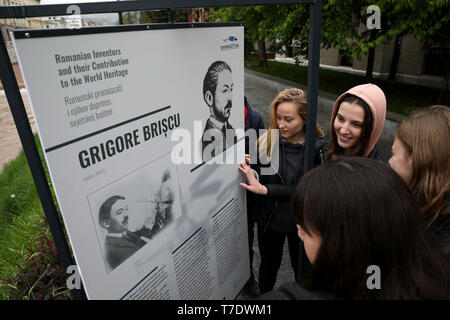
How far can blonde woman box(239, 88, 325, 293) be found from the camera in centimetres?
190

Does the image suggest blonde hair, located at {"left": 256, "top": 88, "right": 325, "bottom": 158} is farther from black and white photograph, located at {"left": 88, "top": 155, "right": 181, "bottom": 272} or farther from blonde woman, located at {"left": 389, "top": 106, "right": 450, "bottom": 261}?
black and white photograph, located at {"left": 88, "top": 155, "right": 181, "bottom": 272}

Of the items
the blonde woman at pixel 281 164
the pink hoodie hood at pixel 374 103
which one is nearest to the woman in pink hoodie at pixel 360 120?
the pink hoodie hood at pixel 374 103

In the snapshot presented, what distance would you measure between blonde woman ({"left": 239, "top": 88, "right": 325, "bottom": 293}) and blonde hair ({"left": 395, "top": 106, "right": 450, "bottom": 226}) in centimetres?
62

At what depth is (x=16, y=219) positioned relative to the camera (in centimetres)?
353

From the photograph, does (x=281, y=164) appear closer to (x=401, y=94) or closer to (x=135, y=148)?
(x=135, y=148)

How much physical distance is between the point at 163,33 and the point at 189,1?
6.2 inches

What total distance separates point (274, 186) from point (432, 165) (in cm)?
83

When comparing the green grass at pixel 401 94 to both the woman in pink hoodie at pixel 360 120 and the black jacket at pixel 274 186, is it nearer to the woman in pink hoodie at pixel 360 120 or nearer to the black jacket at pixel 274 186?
the woman in pink hoodie at pixel 360 120

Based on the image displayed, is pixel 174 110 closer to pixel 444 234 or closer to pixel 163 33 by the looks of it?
pixel 163 33

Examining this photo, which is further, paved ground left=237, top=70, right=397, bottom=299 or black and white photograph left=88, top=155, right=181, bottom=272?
paved ground left=237, top=70, right=397, bottom=299

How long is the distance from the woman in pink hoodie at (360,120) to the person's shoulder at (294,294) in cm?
99

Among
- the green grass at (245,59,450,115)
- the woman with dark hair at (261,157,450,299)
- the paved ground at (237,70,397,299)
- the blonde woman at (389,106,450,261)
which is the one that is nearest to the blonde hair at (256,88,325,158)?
the blonde woman at (389,106,450,261)

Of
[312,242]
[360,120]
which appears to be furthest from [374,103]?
[312,242]
